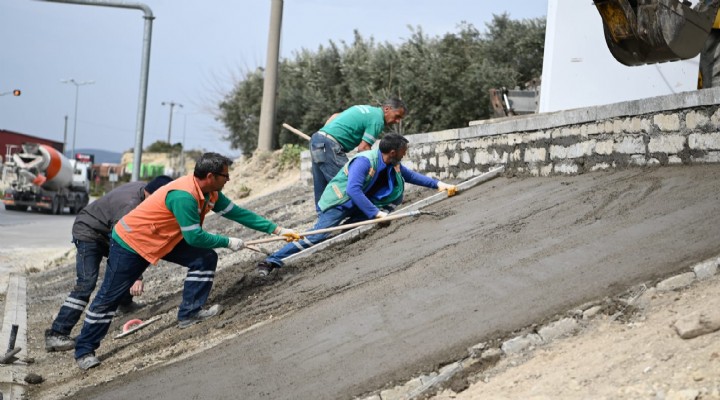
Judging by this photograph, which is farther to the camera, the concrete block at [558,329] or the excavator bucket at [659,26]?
the excavator bucket at [659,26]

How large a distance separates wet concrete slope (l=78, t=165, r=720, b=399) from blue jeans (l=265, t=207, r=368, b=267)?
0.73m

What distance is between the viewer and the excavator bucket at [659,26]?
900cm

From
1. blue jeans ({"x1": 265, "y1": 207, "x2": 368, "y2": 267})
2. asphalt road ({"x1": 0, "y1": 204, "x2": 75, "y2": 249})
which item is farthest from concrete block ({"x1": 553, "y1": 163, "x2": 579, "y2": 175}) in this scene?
asphalt road ({"x1": 0, "y1": 204, "x2": 75, "y2": 249})

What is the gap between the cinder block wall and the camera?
755 cm

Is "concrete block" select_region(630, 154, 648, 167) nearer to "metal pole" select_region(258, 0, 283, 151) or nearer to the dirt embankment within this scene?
the dirt embankment

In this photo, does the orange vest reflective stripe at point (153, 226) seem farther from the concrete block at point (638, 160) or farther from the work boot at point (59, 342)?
the concrete block at point (638, 160)

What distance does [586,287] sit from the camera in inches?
223

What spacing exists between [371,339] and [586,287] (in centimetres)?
148

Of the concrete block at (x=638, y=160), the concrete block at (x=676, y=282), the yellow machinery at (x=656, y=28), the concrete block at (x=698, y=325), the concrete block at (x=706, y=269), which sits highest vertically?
the yellow machinery at (x=656, y=28)

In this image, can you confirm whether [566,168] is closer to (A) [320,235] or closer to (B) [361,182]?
(B) [361,182]

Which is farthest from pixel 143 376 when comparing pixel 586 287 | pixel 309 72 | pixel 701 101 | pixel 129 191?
pixel 309 72

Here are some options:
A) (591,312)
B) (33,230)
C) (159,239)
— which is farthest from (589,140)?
(33,230)

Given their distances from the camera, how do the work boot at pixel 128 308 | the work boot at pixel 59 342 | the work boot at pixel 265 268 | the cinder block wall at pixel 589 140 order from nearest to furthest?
1. the cinder block wall at pixel 589 140
2. the work boot at pixel 59 342
3. the work boot at pixel 265 268
4. the work boot at pixel 128 308

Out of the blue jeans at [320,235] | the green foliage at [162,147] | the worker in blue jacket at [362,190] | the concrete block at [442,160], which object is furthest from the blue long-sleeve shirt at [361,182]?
the green foliage at [162,147]
